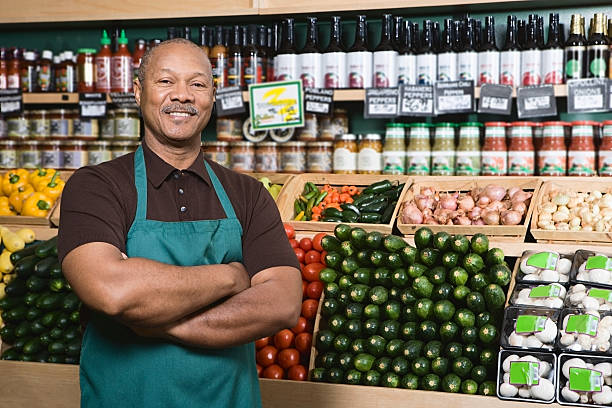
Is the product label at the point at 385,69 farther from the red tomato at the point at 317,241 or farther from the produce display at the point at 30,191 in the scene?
the produce display at the point at 30,191

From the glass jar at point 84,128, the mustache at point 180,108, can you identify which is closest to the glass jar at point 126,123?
Result: the glass jar at point 84,128

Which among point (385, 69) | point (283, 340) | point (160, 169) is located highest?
point (385, 69)

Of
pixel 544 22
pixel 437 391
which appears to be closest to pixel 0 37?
pixel 544 22

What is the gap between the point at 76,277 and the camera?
5.41 feet

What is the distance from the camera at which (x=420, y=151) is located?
3643 millimetres

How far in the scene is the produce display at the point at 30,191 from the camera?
150 inches

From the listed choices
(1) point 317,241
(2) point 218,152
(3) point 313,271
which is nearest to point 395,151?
(1) point 317,241

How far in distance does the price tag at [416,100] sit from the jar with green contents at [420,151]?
91mm

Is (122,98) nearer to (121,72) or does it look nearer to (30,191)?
(121,72)

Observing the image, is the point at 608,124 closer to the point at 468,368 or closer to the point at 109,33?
the point at 468,368

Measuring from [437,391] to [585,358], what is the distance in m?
0.51

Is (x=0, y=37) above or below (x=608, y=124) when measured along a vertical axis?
above

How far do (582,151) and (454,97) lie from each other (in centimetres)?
61

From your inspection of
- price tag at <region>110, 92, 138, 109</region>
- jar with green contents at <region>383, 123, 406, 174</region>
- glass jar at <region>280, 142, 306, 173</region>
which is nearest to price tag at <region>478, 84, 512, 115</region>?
jar with green contents at <region>383, 123, 406, 174</region>
